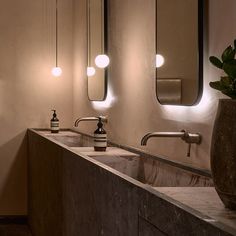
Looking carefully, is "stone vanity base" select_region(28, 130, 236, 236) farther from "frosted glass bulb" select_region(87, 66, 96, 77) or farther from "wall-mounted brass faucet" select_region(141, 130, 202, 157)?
"frosted glass bulb" select_region(87, 66, 96, 77)

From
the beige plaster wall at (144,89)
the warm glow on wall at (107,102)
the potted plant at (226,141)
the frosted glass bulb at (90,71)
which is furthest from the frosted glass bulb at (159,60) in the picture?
the frosted glass bulb at (90,71)

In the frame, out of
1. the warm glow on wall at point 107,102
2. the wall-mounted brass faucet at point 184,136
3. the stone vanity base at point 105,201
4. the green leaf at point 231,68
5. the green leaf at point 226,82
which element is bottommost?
the stone vanity base at point 105,201

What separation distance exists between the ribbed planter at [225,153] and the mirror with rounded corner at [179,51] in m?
0.99

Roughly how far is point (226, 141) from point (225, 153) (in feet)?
0.11

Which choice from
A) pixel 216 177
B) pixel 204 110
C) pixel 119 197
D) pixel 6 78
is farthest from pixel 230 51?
pixel 6 78

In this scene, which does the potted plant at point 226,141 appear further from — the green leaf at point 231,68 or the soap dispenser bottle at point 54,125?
the soap dispenser bottle at point 54,125

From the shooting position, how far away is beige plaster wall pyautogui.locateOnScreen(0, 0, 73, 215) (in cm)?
550

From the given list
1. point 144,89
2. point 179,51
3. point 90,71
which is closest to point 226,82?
point 179,51

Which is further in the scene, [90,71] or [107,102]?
[90,71]

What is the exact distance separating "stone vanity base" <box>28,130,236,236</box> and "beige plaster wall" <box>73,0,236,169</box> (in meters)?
0.16

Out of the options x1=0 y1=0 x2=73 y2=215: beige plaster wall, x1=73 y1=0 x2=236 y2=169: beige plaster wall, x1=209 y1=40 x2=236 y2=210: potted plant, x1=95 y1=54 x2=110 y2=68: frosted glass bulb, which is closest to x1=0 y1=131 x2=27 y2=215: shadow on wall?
x1=0 y1=0 x2=73 y2=215: beige plaster wall

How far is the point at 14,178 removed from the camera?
5.54 m

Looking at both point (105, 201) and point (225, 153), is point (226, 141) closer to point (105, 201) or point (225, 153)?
point (225, 153)

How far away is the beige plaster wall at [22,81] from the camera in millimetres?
5496
